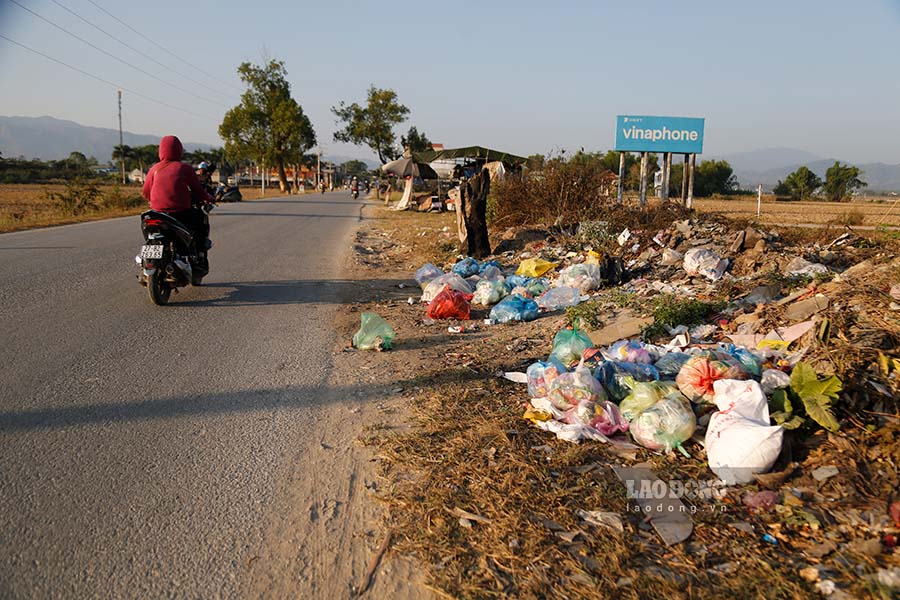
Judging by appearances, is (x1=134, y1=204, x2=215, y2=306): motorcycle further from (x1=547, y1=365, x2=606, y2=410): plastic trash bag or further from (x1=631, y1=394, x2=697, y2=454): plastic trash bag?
(x1=631, y1=394, x2=697, y2=454): plastic trash bag

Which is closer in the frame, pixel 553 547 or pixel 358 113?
pixel 553 547

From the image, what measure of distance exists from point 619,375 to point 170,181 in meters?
5.80

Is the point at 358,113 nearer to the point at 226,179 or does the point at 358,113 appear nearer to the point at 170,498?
the point at 226,179

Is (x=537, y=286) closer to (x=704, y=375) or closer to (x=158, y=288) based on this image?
(x=704, y=375)

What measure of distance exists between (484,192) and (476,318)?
5144 mm

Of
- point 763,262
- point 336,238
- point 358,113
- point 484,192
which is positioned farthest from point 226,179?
point 763,262

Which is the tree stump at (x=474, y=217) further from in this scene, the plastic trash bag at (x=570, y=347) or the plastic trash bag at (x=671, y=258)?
the plastic trash bag at (x=570, y=347)

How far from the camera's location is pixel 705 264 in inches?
312

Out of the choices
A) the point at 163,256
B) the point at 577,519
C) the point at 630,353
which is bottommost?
the point at 577,519

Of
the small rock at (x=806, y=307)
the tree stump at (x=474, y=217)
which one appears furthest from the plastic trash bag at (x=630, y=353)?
the tree stump at (x=474, y=217)

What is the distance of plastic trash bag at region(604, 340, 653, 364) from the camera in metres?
4.66

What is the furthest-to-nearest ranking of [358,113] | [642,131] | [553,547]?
[358,113] < [642,131] < [553,547]

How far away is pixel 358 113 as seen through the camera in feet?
194

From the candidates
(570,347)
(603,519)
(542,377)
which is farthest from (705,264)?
(603,519)
